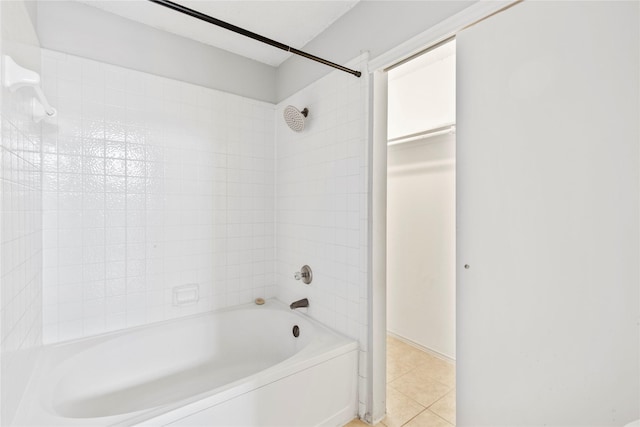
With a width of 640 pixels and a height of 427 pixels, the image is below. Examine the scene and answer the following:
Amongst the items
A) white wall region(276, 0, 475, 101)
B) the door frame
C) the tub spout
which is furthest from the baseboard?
white wall region(276, 0, 475, 101)

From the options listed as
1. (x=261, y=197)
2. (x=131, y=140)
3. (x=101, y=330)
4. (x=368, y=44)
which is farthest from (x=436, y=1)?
(x=101, y=330)

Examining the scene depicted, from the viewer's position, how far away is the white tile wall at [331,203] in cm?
175

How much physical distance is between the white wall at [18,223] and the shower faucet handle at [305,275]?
141 centimetres

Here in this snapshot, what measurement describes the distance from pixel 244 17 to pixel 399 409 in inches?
105

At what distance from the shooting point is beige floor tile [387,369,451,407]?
76.5 inches

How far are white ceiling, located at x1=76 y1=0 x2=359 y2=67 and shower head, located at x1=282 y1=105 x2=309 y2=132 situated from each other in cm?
53

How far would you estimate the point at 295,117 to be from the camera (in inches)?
79.6

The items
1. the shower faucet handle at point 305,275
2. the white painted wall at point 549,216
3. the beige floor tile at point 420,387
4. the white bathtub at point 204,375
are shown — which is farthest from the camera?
the shower faucet handle at point 305,275

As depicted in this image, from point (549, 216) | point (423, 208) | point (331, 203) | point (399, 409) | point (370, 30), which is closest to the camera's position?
point (549, 216)

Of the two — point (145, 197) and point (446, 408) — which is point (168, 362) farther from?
point (446, 408)

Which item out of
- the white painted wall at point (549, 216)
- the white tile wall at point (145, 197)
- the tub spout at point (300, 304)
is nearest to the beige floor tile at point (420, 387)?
the white painted wall at point (549, 216)

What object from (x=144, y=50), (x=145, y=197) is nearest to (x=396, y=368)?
(x=145, y=197)

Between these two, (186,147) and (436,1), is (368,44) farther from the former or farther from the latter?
(186,147)

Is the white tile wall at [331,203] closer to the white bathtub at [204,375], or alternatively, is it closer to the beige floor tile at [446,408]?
the white bathtub at [204,375]
